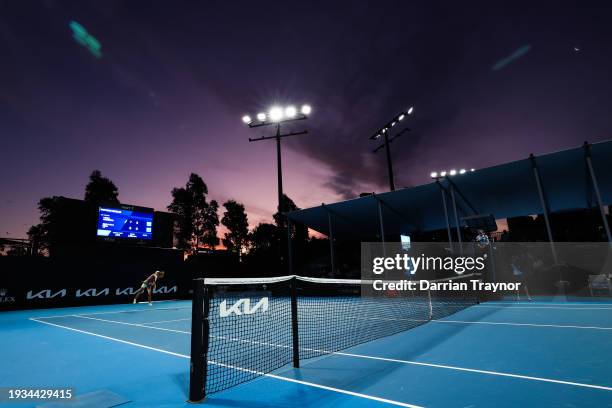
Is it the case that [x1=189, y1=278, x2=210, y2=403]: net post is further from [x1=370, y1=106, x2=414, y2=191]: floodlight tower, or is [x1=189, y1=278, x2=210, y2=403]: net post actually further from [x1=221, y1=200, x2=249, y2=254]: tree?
[x1=221, y1=200, x2=249, y2=254]: tree

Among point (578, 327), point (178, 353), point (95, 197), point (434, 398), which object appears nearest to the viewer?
point (434, 398)

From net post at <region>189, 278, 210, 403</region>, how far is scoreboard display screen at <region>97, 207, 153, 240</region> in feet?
61.0

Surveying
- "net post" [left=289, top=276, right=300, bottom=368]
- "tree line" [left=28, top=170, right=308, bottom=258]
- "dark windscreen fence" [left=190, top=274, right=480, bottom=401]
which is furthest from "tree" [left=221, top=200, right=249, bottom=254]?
"net post" [left=289, top=276, right=300, bottom=368]

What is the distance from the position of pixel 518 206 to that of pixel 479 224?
7844 millimetres

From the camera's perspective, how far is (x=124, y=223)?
64.4ft

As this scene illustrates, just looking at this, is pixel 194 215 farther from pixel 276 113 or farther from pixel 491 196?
pixel 491 196

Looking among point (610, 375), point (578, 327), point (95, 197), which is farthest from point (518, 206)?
point (95, 197)

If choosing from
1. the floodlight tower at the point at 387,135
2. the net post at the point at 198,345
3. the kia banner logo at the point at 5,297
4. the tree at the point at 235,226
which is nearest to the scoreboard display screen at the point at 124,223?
the kia banner logo at the point at 5,297

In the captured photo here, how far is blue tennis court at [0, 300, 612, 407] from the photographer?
11.5 ft

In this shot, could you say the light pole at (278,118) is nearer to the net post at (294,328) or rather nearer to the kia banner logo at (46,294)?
the kia banner logo at (46,294)

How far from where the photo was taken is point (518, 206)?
1970 cm

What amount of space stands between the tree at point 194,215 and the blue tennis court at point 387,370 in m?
36.8

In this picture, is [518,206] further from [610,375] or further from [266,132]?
[610,375]

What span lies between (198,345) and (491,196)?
63.0 ft
